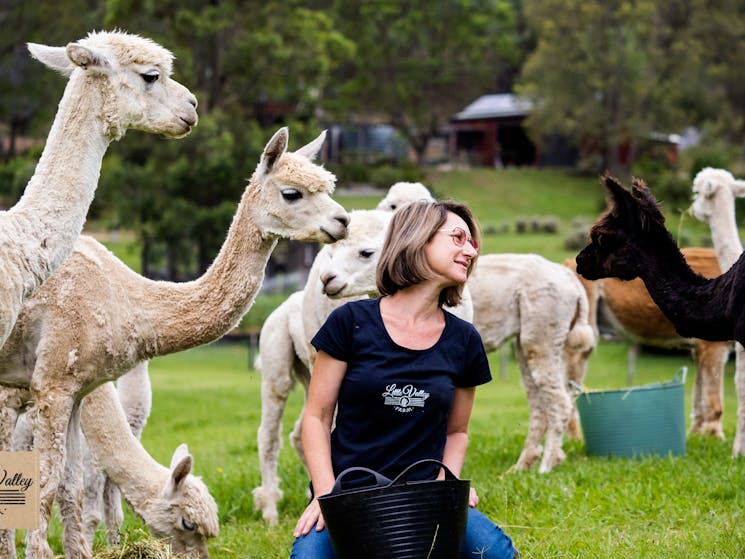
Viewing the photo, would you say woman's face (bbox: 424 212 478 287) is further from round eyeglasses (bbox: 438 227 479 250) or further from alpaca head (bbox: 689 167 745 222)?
alpaca head (bbox: 689 167 745 222)

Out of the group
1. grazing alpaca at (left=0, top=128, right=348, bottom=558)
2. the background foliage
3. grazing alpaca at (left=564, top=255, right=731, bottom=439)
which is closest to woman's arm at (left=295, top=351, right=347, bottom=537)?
grazing alpaca at (left=0, top=128, right=348, bottom=558)

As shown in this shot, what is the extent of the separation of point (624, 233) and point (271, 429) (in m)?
3.04

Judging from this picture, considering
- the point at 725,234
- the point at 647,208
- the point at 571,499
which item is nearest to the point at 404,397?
the point at 647,208

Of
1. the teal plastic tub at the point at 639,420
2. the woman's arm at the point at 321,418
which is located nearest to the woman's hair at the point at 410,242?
the woman's arm at the point at 321,418

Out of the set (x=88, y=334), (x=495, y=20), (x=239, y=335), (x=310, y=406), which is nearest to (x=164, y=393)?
(x=239, y=335)

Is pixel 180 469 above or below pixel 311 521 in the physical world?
below

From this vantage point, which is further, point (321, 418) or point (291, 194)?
point (291, 194)

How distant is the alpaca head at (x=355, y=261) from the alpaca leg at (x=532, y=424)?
9.28 feet

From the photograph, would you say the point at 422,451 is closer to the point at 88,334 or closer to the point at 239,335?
the point at 88,334

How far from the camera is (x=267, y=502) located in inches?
308

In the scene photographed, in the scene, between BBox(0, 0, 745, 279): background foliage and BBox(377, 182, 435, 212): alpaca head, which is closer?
BBox(377, 182, 435, 212): alpaca head

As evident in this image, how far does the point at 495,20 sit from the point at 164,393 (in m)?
46.6

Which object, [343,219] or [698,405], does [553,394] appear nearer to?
[698,405]

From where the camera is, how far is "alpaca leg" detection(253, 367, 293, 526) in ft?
26.1
